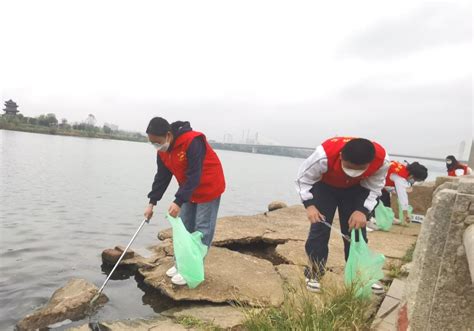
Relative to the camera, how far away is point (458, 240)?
5.36 ft

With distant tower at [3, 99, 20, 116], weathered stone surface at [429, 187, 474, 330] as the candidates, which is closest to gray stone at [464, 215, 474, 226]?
weathered stone surface at [429, 187, 474, 330]

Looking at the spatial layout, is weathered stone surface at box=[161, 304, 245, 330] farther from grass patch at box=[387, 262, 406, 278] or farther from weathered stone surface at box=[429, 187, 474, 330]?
grass patch at box=[387, 262, 406, 278]

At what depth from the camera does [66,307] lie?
3.02 metres

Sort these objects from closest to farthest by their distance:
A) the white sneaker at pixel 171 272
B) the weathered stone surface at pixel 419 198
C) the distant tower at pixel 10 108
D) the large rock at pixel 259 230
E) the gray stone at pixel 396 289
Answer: the gray stone at pixel 396 289, the white sneaker at pixel 171 272, the large rock at pixel 259 230, the weathered stone surface at pixel 419 198, the distant tower at pixel 10 108

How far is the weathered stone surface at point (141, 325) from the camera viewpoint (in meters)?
2.71

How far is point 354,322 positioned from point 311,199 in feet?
3.69

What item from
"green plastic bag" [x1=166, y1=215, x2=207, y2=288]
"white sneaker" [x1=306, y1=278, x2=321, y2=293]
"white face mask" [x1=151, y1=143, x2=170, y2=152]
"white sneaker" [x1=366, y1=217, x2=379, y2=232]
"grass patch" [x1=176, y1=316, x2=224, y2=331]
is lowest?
"grass patch" [x1=176, y1=316, x2=224, y2=331]

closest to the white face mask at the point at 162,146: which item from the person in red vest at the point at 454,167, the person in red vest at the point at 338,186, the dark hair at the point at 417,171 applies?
the person in red vest at the point at 338,186

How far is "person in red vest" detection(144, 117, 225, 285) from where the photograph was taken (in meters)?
3.21

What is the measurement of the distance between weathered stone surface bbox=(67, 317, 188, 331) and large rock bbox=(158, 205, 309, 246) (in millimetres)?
2196

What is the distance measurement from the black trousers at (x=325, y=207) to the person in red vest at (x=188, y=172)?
3.18 ft

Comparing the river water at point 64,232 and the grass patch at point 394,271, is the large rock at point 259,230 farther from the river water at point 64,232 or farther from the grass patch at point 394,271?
the grass patch at point 394,271

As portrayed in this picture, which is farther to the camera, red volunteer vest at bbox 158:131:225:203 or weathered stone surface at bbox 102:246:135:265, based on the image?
weathered stone surface at bbox 102:246:135:265

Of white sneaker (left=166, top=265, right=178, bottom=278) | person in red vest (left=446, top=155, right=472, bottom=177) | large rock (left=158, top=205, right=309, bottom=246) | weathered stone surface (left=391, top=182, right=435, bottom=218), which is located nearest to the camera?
white sneaker (left=166, top=265, right=178, bottom=278)
